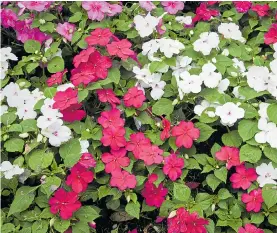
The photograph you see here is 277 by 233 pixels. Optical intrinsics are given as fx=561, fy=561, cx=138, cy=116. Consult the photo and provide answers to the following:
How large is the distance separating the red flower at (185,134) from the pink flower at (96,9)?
35.0 inches

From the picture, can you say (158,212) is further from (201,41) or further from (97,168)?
(201,41)

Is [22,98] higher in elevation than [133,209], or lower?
higher

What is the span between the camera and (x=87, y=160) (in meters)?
2.63

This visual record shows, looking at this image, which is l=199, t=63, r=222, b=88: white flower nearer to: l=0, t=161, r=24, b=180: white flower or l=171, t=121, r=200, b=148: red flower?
l=171, t=121, r=200, b=148: red flower

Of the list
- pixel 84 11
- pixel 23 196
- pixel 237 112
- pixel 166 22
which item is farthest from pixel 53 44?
pixel 237 112

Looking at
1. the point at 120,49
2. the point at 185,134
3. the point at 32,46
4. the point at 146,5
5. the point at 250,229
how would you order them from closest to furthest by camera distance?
1. the point at 250,229
2. the point at 185,134
3. the point at 120,49
4. the point at 32,46
5. the point at 146,5

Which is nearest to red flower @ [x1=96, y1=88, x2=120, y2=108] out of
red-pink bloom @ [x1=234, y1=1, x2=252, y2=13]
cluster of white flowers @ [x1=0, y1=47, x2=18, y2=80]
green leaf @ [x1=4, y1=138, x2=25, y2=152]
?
green leaf @ [x1=4, y1=138, x2=25, y2=152]

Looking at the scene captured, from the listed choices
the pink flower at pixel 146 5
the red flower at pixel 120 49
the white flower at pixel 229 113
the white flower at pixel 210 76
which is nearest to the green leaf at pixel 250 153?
the white flower at pixel 229 113

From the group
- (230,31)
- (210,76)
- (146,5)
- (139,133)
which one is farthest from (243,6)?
(139,133)

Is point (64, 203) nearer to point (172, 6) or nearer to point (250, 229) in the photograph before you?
point (250, 229)

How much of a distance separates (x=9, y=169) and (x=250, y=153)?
114 cm

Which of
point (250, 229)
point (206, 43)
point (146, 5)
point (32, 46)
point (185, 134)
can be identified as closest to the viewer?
point (250, 229)

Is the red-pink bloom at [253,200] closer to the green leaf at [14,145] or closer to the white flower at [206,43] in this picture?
the white flower at [206,43]

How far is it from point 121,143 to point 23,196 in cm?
53
